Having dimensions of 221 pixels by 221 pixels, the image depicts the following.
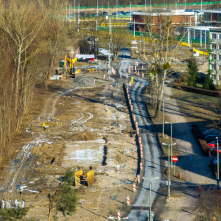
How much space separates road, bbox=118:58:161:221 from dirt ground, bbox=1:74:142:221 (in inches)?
41.3

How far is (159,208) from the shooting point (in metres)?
31.1

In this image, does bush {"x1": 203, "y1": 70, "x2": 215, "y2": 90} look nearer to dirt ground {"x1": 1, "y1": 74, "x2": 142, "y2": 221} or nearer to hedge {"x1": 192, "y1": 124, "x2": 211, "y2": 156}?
dirt ground {"x1": 1, "y1": 74, "x2": 142, "y2": 221}

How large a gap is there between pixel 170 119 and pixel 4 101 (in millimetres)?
22455

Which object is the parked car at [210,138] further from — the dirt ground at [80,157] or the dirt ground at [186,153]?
the dirt ground at [80,157]

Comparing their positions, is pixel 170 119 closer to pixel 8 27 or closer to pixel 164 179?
pixel 164 179

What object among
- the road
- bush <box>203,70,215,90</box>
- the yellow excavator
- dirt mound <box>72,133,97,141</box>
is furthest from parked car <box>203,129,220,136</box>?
the yellow excavator

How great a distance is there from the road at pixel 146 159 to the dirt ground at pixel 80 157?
41.3 inches

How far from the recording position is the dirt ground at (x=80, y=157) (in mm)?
32375

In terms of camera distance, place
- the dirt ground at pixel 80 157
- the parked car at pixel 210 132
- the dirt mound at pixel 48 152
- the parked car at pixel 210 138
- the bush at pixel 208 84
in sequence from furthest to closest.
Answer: the bush at pixel 208 84
the parked car at pixel 210 132
the parked car at pixel 210 138
the dirt mound at pixel 48 152
the dirt ground at pixel 80 157

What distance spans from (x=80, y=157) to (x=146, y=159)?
6907 millimetres

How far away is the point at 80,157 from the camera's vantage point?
137 feet

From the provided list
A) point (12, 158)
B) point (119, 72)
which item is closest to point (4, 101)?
point (12, 158)

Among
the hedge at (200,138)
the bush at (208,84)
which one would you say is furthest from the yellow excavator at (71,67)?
the hedge at (200,138)

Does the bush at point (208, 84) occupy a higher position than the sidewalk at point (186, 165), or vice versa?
the bush at point (208, 84)
